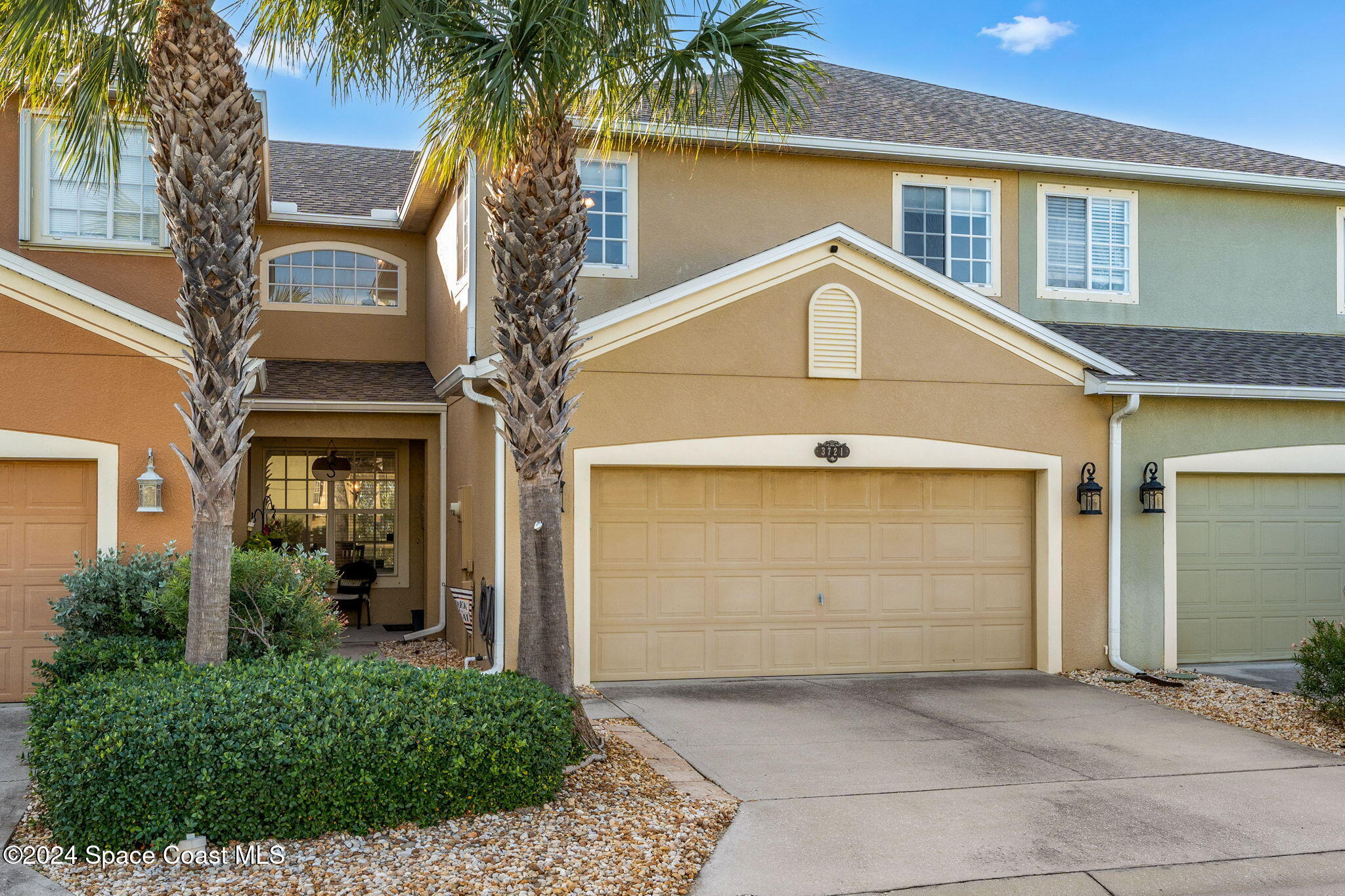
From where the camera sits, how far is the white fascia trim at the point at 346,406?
13.3m

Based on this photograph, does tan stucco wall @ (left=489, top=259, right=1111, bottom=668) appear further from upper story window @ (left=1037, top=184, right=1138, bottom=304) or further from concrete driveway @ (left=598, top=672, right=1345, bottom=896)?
upper story window @ (left=1037, top=184, right=1138, bottom=304)

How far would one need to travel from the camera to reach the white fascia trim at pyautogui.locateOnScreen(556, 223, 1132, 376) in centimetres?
1052

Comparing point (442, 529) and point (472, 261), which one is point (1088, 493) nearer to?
point (472, 261)

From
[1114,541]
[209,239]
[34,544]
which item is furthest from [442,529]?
[1114,541]

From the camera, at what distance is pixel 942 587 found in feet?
39.0

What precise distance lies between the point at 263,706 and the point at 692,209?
312 inches

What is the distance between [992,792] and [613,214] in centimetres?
747

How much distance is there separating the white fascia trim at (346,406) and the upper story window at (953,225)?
20.5ft

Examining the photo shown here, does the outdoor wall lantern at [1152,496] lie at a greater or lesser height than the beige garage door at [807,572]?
greater

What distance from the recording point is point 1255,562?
12.6 metres

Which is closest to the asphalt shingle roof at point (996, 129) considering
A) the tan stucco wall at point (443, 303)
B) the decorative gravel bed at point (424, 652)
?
the tan stucco wall at point (443, 303)

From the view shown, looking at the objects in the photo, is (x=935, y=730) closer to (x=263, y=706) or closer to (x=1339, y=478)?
(x=263, y=706)

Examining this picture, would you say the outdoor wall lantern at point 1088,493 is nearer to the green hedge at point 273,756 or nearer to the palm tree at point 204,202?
the green hedge at point 273,756

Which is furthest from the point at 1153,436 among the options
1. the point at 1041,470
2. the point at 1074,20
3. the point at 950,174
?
the point at 1074,20
